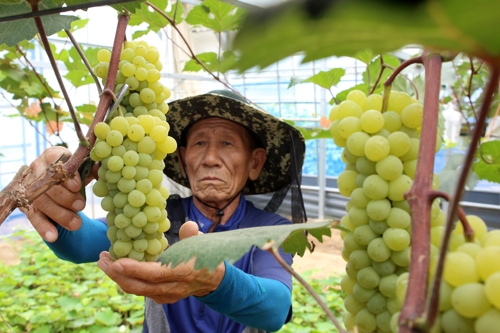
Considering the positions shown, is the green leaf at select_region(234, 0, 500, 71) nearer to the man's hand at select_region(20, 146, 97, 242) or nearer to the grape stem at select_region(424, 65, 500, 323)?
the grape stem at select_region(424, 65, 500, 323)

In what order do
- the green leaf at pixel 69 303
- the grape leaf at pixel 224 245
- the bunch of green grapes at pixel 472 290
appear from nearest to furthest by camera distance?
the bunch of green grapes at pixel 472 290, the grape leaf at pixel 224 245, the green leaf at pixel 69 303

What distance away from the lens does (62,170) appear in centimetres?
55

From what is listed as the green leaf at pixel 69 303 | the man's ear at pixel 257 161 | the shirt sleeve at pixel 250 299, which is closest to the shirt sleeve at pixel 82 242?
the shirt sleeve at pixel 250 299

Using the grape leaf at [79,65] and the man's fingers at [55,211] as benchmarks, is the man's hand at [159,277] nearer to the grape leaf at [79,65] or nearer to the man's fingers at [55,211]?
the man's fingers at [55,211]

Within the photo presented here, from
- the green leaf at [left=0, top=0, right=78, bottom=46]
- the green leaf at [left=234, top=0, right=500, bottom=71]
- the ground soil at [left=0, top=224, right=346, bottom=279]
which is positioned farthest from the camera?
the ground soil at [left=0, top=224, right=346, bottom=279]

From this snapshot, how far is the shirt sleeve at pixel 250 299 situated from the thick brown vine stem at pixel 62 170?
35 centimetres

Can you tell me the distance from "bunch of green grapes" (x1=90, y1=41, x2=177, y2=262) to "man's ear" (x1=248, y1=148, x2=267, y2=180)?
2.72ft

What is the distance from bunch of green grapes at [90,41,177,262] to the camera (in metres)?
0.59

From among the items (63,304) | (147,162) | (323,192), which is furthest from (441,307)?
(323,192)

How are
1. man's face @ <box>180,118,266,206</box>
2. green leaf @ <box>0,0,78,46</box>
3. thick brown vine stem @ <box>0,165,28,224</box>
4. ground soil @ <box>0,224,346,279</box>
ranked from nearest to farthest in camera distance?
thick brown vine stem @ <box>0,165,28,224</box>
green leaf @ <box>0,0,78,46</box>
man's face @ <box>180,118,266,206</box>
ground soil @ <box>0,224,346,279</box>

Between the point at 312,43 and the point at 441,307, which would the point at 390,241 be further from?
the point at 312,43

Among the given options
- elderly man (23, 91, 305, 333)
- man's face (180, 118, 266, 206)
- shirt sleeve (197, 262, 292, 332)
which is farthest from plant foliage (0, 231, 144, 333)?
shirt sleeve (197, 262, 292, 332)

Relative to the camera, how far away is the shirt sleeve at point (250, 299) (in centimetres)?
79

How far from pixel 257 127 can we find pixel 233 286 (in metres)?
0.70
